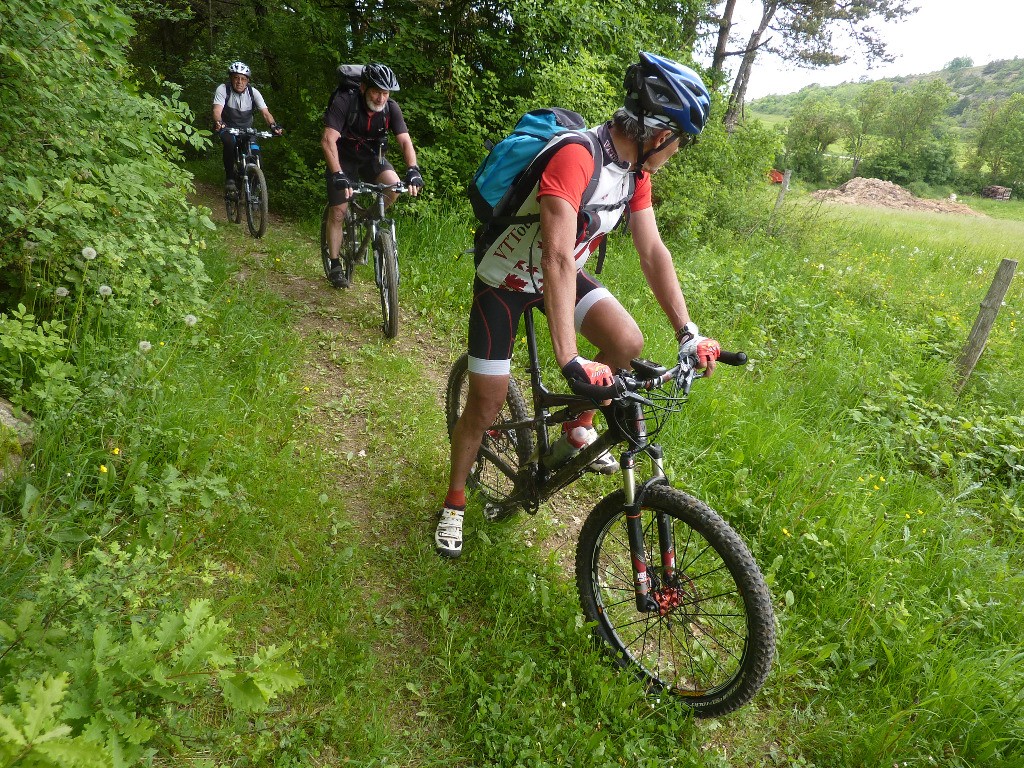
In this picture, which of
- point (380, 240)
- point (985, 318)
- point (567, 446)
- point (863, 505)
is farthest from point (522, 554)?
point (985, 318)

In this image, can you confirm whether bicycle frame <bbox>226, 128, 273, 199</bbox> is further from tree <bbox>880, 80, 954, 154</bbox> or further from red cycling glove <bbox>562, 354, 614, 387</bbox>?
tree <bbox>880, 80, 954, 154</bbox>

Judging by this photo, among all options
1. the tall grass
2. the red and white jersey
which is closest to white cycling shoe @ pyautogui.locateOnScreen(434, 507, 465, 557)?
the tall grass

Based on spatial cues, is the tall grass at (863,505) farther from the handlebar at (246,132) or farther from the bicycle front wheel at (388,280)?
the handlebar at (246,132)

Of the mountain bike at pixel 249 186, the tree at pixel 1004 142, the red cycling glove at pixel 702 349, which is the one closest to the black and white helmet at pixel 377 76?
the mountain bike at pixel 249 186

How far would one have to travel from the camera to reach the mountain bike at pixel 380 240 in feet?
17.4

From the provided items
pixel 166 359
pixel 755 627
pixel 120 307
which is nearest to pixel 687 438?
pixel 755 627

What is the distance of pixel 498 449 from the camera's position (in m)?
3.49

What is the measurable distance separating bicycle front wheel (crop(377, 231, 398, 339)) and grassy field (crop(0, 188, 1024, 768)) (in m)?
0.20

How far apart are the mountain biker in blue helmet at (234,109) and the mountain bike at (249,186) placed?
9 centimetres

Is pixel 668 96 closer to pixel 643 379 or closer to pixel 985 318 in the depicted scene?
pixel 643 379

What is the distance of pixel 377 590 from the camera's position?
117 inches

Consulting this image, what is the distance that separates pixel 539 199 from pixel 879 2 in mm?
24444

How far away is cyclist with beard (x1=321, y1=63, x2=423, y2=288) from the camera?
5488 millimetres

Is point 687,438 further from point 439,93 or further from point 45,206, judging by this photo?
point 439,93
